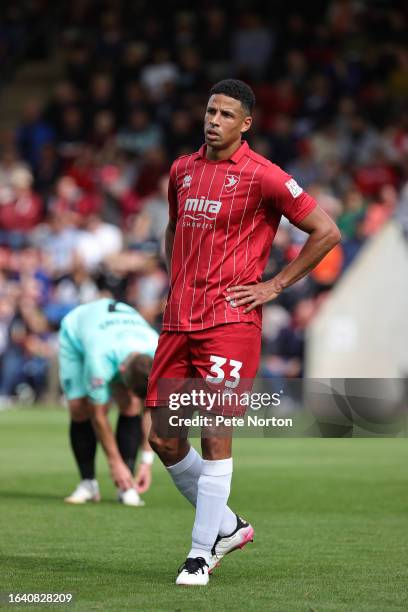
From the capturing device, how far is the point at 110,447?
1029cm

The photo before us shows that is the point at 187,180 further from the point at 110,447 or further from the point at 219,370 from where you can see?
the point at 110,447

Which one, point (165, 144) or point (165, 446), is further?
point (165, 144)

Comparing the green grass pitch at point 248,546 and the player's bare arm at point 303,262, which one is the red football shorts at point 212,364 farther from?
the green grass pitch at point 248,546

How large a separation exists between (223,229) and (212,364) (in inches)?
27.3

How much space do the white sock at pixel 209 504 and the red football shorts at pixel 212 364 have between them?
0.30 meters

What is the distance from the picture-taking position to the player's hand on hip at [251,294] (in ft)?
23.3

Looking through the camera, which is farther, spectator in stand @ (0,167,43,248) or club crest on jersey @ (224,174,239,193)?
spectator in stand @ (0,167,43,248)

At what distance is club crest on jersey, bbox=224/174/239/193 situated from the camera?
7.11 meters

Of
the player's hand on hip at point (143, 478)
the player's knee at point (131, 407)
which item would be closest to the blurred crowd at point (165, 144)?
the player's knee at point (131, 407)

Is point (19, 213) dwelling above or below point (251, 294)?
below

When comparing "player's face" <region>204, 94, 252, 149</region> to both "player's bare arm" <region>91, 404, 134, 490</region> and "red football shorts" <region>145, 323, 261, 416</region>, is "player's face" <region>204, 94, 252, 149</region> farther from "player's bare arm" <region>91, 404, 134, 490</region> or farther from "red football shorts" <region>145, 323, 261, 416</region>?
"player's bare arm" <region>91, 404, 134, 490</region>

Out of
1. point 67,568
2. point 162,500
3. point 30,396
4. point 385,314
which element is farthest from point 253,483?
point 30,396

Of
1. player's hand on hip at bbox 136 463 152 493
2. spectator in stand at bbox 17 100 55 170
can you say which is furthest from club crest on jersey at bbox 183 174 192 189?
spectator in stand at bbox 17 100 55 170

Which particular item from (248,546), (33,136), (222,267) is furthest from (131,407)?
(33,136)
